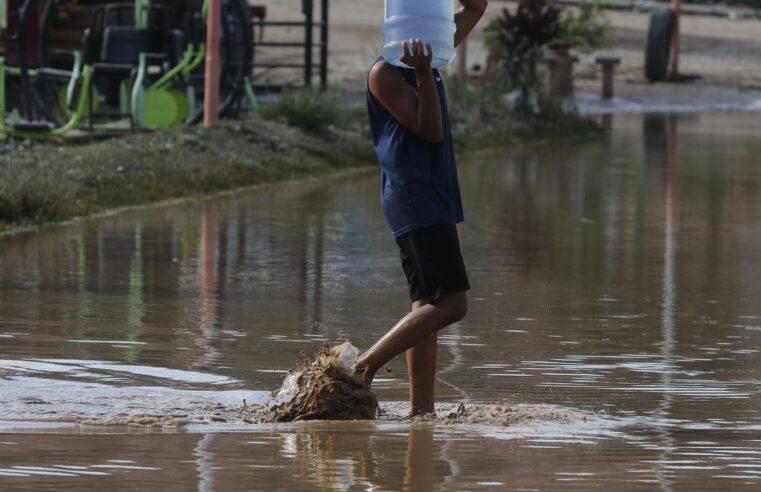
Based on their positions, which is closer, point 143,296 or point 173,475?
point 173,475

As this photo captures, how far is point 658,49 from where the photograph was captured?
37.6 m

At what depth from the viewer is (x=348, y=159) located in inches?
746

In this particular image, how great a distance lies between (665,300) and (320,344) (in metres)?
2.56

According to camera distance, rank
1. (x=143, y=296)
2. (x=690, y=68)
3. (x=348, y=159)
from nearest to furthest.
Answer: (x=143, y=296)
(x=348, y=159)
(x=690, y=68)

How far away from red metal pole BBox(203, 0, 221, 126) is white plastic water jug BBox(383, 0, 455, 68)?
11.2 meters

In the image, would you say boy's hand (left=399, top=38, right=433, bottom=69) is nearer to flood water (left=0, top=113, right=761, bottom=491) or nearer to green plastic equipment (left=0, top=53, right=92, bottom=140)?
flood water (left=0, top=113, right=761, bottom=491)

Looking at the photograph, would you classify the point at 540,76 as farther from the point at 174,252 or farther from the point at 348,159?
the point at 174,252

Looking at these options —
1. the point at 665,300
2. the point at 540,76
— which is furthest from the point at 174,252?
the point at 540,76

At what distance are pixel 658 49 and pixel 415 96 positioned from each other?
31786 mm

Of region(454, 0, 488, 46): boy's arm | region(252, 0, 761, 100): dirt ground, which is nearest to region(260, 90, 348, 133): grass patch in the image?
region(252, 0, 761, 100): dirt ground

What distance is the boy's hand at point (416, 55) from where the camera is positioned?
6422 mm

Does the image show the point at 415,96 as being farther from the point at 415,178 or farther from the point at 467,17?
the point at 467,17

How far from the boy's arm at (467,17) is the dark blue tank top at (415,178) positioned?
392 millimetres

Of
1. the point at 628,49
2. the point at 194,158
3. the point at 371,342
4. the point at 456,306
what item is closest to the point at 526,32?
the point at 194,158
